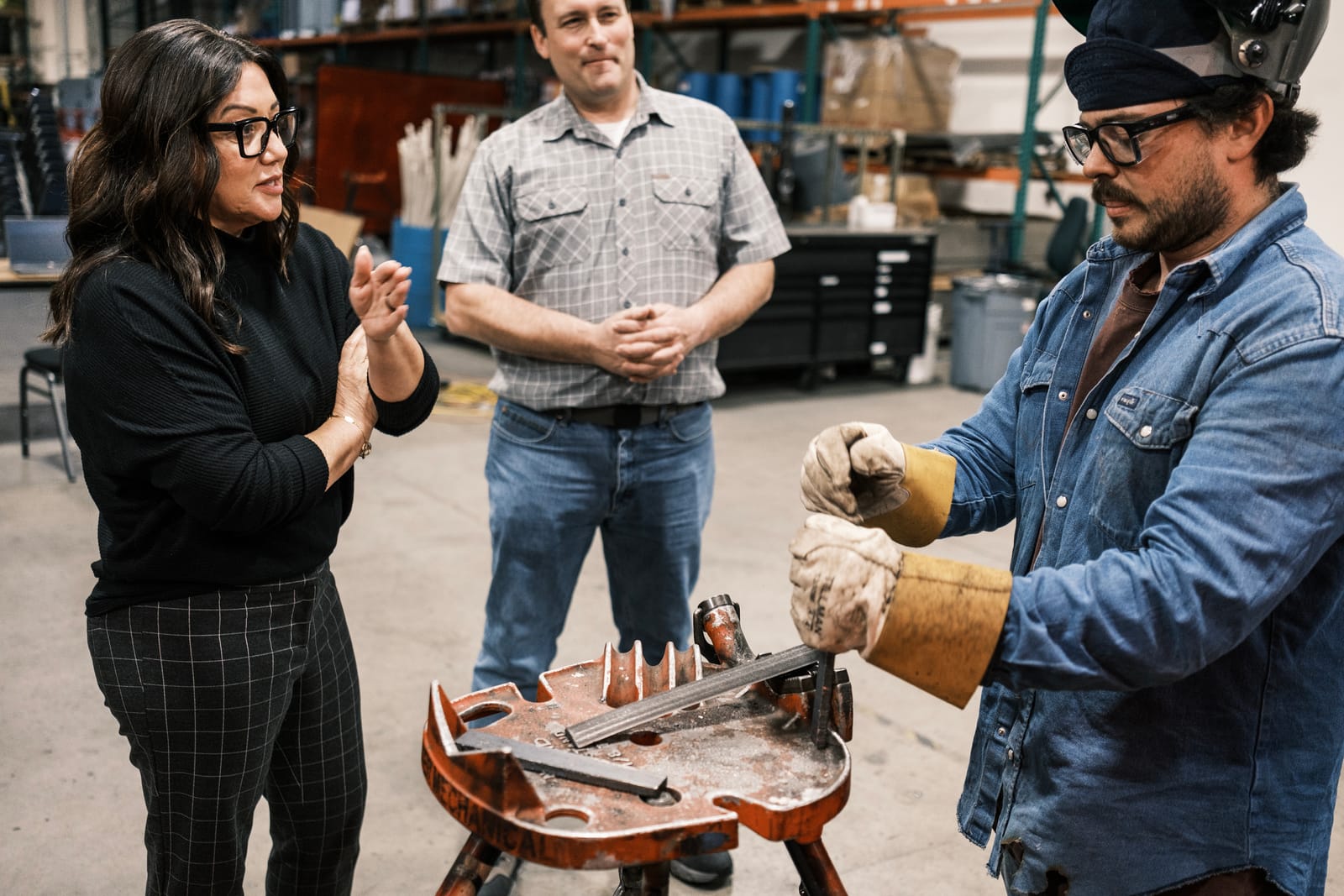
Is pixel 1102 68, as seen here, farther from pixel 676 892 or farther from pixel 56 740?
pixel 56 740

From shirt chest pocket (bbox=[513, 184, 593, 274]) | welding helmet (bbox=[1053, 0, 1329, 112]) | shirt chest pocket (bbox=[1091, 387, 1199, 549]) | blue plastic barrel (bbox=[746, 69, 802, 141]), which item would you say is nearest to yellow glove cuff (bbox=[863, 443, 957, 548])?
shirt chest pocket (bbox=[1091, 387, 1199, 549])

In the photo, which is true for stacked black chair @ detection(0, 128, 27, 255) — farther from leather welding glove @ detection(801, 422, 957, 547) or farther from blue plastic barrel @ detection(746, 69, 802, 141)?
leather welding glove @ detection(801, 422, 957, 547)

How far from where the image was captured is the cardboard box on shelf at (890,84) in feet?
25.2

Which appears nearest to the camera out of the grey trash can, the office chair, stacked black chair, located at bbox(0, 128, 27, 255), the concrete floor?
the concrete floor

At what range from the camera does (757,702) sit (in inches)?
55.6

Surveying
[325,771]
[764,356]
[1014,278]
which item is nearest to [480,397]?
[764,356]

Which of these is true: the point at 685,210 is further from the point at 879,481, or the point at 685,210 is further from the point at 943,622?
the point at 943,622

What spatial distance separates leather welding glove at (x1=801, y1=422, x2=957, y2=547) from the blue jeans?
894 mm

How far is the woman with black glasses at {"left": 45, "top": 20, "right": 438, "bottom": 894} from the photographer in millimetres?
1463

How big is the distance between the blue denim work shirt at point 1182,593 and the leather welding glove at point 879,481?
0.11 metres

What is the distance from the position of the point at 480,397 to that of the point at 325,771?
472 centimetres

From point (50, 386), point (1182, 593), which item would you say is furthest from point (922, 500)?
point (50, 386)

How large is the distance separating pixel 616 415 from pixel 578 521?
0.75 feet

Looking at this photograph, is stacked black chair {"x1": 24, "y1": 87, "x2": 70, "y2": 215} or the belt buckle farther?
stacked black chair {"x1": 24, "y1": 87, "x2": 70, "y2": 215}
